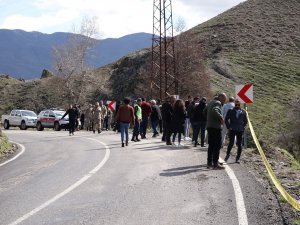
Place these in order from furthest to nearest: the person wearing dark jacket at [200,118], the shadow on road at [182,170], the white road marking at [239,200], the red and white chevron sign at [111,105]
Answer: the red and white chevron sign at [111,105], the person wearing dark jacket at [200,118], the shadow on road at [182,170], the white road marking at [239,200]

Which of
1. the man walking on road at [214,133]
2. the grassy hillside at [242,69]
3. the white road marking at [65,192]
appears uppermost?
the grassy hillside at [242,69]

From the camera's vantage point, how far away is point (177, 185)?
34.6 ft

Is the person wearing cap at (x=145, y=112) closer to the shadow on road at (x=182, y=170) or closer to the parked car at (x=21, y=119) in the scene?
the shadow on road at (x=182, y=170)

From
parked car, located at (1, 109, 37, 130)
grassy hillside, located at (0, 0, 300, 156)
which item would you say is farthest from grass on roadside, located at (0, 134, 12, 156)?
grassy hillside, located at (0, 0, 300, 156)

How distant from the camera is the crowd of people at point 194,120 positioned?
43.4 ft

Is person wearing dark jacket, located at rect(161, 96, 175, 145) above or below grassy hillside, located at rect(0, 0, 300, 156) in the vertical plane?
below

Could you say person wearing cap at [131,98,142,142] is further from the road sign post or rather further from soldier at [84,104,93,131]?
soldier at [84,104,93,131]

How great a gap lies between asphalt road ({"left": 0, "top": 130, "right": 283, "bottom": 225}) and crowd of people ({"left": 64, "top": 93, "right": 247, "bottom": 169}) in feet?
2.71

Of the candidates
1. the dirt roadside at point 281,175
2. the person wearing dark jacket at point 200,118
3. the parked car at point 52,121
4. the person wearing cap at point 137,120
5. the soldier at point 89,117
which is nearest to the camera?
the dirt roadside at point 281,175

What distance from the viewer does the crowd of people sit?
43.4ft

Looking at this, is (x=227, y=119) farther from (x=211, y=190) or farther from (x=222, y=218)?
(x=222, y=218)

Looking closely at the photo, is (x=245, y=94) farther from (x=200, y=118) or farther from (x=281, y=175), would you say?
(x=281, y=175)

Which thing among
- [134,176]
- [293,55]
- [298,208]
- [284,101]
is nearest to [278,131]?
[284,101]

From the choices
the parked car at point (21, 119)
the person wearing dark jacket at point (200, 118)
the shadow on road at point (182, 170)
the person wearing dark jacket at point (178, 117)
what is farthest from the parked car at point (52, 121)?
the shadow on road at point (182, 170)
